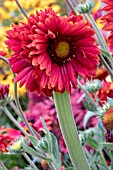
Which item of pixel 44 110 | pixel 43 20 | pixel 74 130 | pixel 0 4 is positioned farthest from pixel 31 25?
pixel 0 4

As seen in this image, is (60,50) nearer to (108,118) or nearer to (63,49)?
(63,49)

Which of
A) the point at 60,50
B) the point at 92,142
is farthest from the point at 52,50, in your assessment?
the point at 92,142

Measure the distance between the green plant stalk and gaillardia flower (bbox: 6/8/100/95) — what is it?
2 centimetres

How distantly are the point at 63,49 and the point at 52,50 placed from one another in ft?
0.05

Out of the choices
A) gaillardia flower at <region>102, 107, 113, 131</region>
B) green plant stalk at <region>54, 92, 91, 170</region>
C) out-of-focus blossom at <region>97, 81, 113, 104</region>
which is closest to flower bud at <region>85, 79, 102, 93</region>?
out-of-focus blossom at <region>97, 81, 113, 104</region>

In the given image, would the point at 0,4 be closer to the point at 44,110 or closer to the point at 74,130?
the point at 44,110

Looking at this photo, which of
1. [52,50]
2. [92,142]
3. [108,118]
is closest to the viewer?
[52,50]

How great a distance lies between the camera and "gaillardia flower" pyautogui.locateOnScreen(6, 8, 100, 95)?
56 cm

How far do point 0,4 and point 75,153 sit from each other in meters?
Answer: 2.81

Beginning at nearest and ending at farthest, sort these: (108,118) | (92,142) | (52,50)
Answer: (52,50), (108,118), (92,142)

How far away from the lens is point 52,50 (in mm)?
614

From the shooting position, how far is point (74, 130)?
2.03 ft

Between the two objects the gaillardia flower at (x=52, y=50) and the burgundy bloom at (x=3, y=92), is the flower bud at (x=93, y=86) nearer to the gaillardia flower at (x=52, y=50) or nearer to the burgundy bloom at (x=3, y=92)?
the burgundy bloom at (x=3, y=92)

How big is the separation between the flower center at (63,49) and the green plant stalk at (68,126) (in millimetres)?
55
